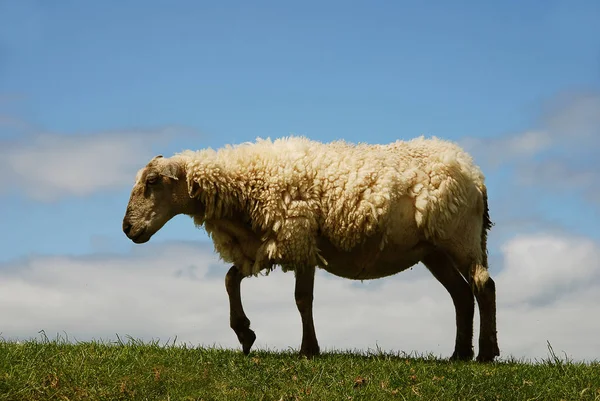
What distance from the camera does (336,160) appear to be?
467 inches

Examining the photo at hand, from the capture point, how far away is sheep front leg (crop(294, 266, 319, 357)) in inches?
447

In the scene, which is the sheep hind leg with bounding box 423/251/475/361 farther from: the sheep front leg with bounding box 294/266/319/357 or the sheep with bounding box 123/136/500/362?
the sheep front leg with bounding box 294/266/319/357

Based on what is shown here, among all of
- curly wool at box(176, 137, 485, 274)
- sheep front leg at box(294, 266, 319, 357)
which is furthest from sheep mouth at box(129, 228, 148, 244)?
sheep front leg at box(294, 266, 319, 357)

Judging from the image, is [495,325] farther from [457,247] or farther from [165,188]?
[165,188]

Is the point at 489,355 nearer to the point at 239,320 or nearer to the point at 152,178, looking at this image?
the point at 239,320

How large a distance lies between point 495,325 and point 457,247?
1.24m

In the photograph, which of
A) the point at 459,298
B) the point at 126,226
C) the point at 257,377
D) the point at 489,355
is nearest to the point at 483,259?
the point at 459,298

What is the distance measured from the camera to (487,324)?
12344 millimetres

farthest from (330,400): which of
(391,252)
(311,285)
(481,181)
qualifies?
(481,181)

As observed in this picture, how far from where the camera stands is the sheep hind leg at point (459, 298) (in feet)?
41.9

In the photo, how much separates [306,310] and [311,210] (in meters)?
1.31

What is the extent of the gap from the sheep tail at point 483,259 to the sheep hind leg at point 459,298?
1.49 feet

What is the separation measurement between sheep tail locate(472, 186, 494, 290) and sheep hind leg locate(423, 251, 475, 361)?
0.46m

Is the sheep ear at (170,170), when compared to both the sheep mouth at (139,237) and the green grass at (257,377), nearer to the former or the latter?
the sheep mouth at (139,237)
